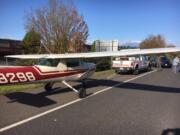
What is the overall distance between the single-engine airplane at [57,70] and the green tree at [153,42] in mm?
62173

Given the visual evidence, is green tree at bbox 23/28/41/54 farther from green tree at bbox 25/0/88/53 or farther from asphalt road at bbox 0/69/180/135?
asphalt road at bbox 0/69/180/135

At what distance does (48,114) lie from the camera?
28.8 feet

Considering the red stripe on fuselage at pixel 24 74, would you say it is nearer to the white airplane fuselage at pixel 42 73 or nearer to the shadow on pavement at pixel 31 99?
the white airplane fuselage at pixel 42 73

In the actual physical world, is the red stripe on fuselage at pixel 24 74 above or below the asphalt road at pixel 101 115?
above

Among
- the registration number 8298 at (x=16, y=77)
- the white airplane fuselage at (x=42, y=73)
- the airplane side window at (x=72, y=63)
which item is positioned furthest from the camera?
the airplane side window at (x=72, y=63)

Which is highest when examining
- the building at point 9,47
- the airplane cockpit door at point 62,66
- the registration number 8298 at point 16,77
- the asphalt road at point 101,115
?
the building at point 9,47

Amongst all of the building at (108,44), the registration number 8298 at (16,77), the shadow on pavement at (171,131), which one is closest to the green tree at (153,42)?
the building at (108,44)

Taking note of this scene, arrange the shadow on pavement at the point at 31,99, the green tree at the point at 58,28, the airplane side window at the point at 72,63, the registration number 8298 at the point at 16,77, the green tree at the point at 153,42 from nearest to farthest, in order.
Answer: the registration number 8298 at the point at 16,77, the shadow on pavement at the point at 31,99, the airplane side window at the point at 72,63, the green tree at the point at 58,28, the green tree at the point at 153,42

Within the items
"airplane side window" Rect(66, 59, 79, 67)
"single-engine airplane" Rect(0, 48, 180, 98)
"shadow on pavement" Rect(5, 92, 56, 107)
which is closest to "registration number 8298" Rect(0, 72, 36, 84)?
"single-engine airplane" Rect(0, 48, 180, 98)

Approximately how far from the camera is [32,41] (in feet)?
94.0

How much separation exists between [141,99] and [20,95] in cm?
516

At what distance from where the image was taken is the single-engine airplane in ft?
33.0

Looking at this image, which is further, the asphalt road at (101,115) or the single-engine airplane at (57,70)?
the single-engine airplane at (57,70)

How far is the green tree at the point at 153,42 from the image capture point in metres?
74.9
